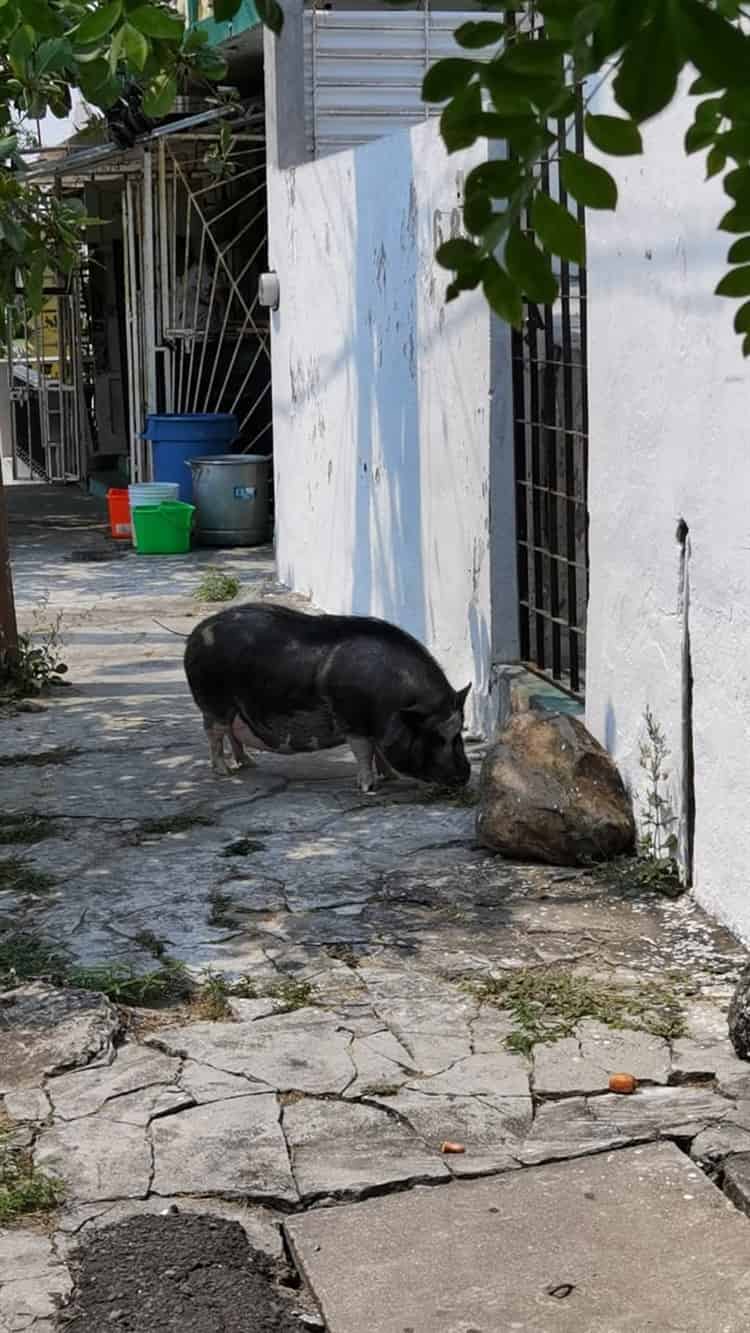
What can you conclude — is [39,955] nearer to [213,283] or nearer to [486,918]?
[486,918]

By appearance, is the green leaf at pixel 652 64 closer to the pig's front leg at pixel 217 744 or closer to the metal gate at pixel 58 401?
the pig's front leg at pixel 217 744

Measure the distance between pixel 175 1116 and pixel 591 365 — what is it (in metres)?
3.15

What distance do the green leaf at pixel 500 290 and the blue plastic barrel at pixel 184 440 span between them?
13471mm

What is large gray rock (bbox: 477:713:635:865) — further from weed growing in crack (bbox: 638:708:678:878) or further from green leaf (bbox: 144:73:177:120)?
green leaf (bbox: 144:73:177:120)

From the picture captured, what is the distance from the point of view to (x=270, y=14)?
2008 millimetres

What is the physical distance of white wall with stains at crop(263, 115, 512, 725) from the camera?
25.8 ft

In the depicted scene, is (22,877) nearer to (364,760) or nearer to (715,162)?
(364,760)

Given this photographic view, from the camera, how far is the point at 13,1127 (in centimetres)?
430

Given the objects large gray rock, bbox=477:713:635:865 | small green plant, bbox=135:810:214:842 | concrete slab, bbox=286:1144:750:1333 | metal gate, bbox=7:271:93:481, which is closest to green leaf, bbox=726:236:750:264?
concrete slab, bbox=286:1144:750:1333

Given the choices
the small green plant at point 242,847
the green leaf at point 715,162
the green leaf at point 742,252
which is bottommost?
the small green plant at point 242,847

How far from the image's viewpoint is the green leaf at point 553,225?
1719 mm

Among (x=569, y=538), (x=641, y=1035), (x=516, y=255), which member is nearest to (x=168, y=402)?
(x=569, y=538)

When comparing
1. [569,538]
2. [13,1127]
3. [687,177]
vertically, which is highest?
[687,177]

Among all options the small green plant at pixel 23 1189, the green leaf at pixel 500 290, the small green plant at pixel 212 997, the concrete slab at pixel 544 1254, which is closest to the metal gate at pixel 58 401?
the small green plant at pixel 212 997
